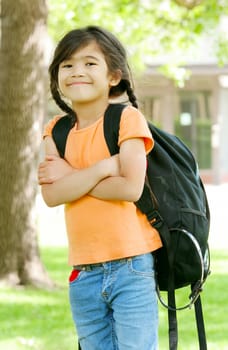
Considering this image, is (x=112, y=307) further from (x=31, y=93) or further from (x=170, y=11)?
(x=170, y=11)

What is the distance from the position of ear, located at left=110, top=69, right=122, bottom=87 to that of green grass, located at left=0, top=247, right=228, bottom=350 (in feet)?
9.27

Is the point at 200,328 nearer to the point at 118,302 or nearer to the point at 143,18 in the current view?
the point at 118,302

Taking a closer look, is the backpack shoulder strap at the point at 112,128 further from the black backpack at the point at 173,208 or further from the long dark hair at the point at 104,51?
the long dark hair at the point at 104,51

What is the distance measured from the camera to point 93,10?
1792 centimetres

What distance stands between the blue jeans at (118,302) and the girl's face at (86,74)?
63cm

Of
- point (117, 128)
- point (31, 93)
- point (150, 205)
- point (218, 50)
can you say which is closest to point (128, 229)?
point (150, 205)

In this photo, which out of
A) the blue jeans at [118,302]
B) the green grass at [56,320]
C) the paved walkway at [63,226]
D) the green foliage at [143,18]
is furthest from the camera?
the green foliage at [143,18]

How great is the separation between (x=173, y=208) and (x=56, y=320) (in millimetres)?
4004

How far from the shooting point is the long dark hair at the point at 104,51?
12.4 feet

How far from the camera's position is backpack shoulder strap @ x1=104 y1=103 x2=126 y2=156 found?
12.1 feet

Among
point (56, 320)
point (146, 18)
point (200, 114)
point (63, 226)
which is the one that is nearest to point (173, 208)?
point (56, 320)

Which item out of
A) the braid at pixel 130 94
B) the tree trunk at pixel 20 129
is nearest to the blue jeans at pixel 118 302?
the braid at pixel 130 94

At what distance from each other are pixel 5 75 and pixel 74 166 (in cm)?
508

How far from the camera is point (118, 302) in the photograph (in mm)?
3635
